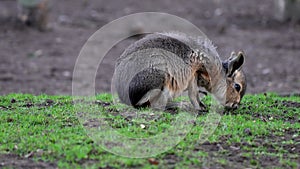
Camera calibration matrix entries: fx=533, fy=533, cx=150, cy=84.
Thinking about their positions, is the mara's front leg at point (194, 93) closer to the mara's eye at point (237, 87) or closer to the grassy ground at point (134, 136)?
the grassy ground at point (134, 136)

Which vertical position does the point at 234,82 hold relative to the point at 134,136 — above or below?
above

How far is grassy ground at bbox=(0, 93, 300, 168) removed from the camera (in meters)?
5.18

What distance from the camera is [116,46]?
15.4 meters

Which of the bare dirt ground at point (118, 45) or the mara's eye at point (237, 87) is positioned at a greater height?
the bare dirt ground at point (118, 45)

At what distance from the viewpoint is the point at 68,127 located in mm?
6145

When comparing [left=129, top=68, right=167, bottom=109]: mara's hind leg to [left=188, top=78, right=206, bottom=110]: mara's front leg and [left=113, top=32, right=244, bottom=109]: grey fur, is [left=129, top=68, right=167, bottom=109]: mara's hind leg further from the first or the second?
[left=188, top=78, right=206, bottom=110]: mara's front leg

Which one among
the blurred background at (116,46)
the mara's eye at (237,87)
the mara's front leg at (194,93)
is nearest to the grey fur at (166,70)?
the mara's front leg at (194,93)

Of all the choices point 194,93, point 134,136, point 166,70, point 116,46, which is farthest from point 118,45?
point 134,136

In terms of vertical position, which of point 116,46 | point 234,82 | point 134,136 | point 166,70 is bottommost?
point 134,136

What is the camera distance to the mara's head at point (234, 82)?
7211 millimetres

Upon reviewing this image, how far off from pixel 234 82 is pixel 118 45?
852cm

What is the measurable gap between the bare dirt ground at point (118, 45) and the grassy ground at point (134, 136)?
413cm

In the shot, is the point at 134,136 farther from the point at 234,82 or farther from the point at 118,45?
the point at 118,45

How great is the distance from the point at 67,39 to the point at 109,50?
54.7 inches
